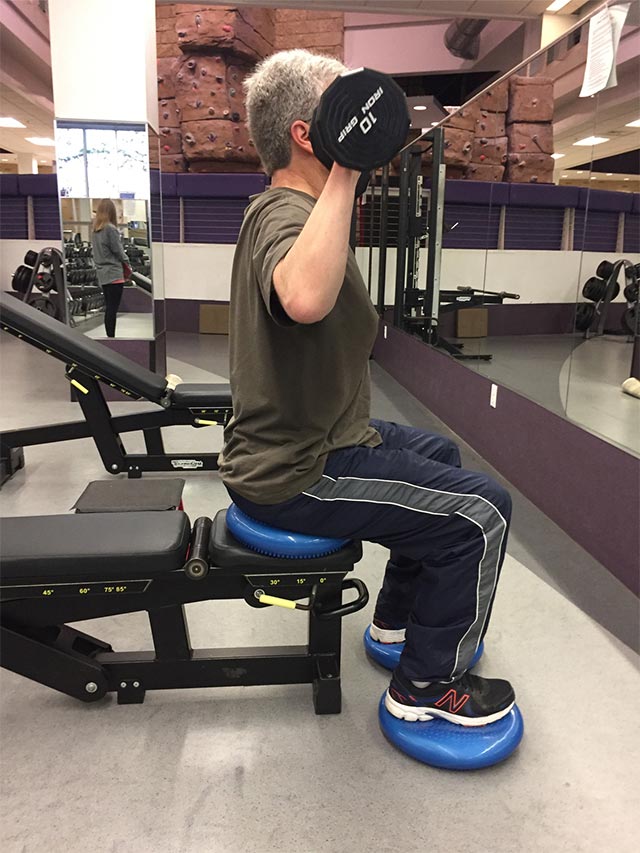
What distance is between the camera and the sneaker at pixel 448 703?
1.37m

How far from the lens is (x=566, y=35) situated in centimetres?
247

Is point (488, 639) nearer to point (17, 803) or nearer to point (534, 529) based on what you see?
point (534, 529)

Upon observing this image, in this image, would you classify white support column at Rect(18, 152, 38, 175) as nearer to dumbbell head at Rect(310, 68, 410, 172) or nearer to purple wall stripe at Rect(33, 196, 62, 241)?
purple wall stripe at Rect(33, 196, 62, 241)

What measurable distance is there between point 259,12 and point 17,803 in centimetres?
811

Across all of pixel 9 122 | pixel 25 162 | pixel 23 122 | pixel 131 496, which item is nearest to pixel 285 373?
pixel 131 496

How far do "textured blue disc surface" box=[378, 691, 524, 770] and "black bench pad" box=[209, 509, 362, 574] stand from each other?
378 millimetres

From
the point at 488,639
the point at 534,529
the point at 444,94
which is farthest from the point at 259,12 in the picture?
the point at 488,639

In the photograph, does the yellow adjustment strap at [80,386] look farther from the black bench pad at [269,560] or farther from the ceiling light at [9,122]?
the ceiling light at [9,122]

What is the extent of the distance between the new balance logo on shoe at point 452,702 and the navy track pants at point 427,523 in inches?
1.7

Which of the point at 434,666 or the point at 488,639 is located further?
the point at 488,639

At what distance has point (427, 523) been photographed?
50.1 inches

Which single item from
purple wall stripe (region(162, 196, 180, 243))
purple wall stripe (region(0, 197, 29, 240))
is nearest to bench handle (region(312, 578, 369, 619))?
purple wall stripe (region(162, 196, 180, 243))

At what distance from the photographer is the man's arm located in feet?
3.08

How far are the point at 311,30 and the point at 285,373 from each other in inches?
Result: 324
